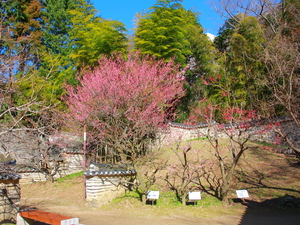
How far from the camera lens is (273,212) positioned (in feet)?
22.0

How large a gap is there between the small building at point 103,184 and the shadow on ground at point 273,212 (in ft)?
11.6

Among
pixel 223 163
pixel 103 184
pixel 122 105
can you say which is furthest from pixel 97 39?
pixel 223 163

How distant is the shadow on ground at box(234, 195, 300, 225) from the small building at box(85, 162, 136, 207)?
353cm

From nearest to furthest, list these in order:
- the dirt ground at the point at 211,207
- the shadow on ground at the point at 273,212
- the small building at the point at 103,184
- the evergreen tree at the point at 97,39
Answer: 1. the shadow on ground at the point at 273,212
2. the dirt ground at the point at 211,207
3. the small building at the point at 103,184
4. the evergreen tree at the point at 97,39

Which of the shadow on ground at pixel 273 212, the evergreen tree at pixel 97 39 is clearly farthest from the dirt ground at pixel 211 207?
the evergreen tree at pixel 97 39

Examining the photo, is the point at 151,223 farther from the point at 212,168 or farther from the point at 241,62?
the point at 241,62

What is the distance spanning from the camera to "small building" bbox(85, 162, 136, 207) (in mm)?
7738

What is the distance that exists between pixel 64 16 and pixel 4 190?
16.1 m

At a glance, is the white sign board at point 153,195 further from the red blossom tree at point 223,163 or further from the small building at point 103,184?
the red blossom tree at point 223,163

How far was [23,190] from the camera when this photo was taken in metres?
11.1

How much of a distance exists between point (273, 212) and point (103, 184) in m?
4.77

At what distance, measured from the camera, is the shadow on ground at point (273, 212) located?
6008mm

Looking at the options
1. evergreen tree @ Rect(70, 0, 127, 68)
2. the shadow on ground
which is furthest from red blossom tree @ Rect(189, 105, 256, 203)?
evergreen tree @ Rect(70, 0, 127, 68)

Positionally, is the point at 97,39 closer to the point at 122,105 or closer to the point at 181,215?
the point at 122,105
